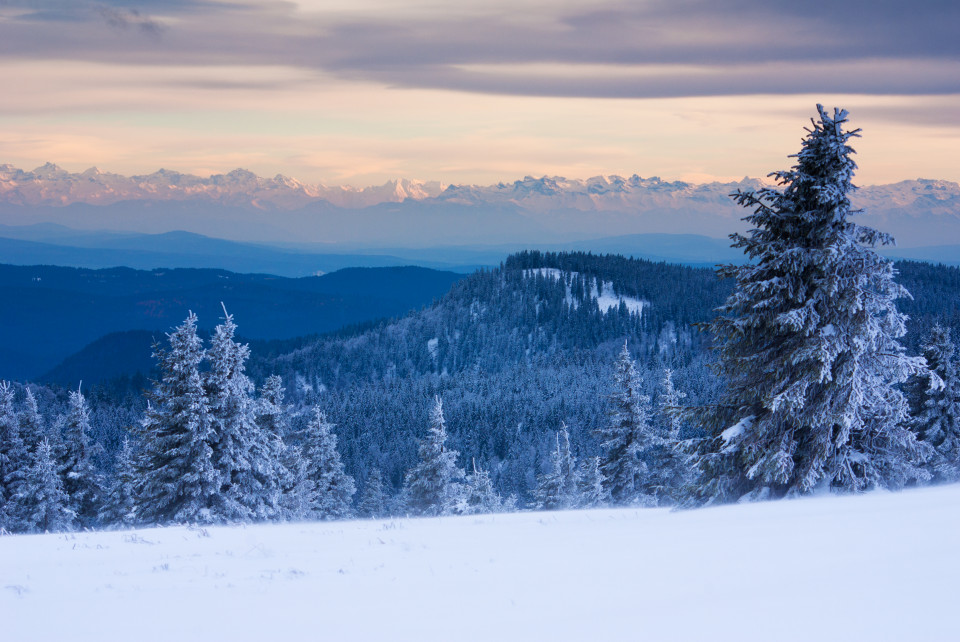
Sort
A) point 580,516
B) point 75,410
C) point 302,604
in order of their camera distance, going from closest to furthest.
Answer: point 302,604 < point 580,516 < point 75,410

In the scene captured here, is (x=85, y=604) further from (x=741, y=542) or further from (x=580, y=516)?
(x=580, y=516)

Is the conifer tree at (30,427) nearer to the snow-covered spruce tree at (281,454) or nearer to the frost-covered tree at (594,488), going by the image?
the snow-covered spruce tree at (281,454)

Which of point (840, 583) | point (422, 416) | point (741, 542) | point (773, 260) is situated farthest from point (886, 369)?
point (422, 416)

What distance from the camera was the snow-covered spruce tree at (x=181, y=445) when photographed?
2338 cm

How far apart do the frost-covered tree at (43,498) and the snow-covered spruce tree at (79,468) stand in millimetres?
2723

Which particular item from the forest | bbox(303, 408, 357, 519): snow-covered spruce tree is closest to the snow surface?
the forest

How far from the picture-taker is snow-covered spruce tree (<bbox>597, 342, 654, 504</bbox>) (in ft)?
100

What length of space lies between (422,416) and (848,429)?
412 feet

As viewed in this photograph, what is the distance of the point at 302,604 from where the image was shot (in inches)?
263

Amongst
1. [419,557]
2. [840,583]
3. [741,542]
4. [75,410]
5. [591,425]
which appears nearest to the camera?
[840,583]

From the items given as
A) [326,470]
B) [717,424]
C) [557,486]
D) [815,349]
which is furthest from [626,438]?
[326,470]

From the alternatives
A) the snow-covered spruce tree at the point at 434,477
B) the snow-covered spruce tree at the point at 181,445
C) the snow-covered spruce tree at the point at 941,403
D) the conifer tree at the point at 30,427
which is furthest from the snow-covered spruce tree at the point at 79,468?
the snow-covered spruce tree at the point at 941,403

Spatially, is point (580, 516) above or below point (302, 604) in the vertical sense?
below

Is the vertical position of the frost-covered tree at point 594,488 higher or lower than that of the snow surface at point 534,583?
Answer: lower
